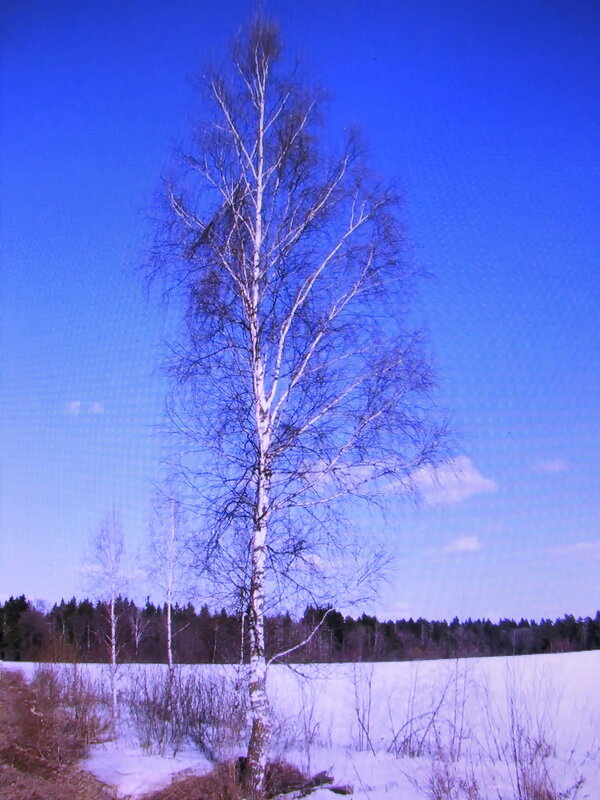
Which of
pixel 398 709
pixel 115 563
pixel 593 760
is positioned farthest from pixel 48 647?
pixel 593 760

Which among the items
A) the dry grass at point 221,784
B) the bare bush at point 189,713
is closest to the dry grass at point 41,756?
the dry grass at point 221,784

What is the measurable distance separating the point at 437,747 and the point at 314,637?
240cm

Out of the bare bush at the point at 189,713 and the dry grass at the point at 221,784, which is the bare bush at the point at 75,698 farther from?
the dry grass at the point at 221,784

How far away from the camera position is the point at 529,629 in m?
15.2

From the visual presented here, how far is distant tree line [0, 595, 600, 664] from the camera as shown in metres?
7.61

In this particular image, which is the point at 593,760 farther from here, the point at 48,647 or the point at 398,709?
the point at 48,647

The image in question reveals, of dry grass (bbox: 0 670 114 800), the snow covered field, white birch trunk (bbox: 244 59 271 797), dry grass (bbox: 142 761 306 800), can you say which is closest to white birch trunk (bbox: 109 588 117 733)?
the snow covered field

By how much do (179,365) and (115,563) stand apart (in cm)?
1789

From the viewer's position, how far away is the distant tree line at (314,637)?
7.61 m

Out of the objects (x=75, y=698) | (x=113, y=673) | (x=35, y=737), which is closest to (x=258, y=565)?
(x=35, y=737)

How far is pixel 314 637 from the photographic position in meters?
7.82

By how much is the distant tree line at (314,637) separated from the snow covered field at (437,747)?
0.41m

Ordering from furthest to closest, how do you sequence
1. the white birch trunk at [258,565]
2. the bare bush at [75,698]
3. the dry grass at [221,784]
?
the bare bush at [75,698] → the white birch trunk at [258,565] → the dry grass at [221,784]

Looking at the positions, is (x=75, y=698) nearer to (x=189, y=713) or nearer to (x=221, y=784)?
(x=189, y=713)
